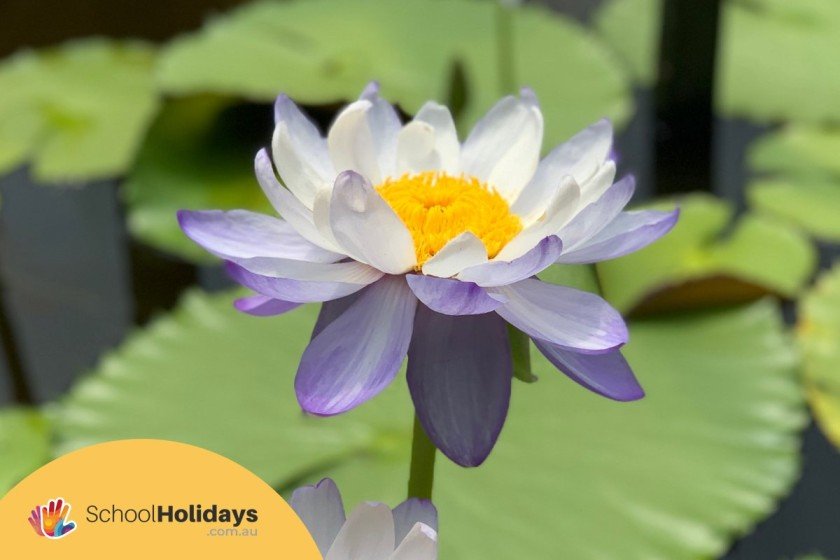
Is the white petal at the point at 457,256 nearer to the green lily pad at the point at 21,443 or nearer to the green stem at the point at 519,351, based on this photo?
the green stem at the point at 519,351

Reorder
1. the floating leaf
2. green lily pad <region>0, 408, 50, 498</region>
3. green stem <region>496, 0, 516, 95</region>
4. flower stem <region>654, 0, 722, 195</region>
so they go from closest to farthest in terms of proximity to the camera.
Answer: green lily pad <region>0, 408, 50, 498</region>, flower stem <region>654, 0, 722, 195</region>, green stem <region>496, 0, 516, 95</region>, the floating leaf

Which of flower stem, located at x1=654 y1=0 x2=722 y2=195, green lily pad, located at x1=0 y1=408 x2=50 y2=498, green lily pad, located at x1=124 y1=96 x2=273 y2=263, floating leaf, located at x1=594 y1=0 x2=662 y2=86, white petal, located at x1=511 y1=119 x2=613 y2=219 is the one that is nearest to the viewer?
white petal, located at x1=511 y1=119 x2=613 y2=219

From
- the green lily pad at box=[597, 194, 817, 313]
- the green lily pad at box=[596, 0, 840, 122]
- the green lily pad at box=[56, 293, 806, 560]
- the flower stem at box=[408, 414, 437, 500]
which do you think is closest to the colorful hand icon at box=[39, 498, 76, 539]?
the flower stem at box=[408, 414, 437, 500]

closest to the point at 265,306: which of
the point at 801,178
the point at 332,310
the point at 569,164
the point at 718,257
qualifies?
the point at 332,310

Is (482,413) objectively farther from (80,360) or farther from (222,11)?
(222,11)

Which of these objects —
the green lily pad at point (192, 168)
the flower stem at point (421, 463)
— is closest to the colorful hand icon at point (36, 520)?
the flower stem at point (421, 463)

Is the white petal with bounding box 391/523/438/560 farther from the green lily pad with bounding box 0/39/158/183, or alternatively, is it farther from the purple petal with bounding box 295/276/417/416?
the green lily pad with bounding box 0/39/158/183

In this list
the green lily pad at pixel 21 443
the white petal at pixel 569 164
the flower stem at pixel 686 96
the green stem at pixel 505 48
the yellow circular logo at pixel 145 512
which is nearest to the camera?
the yellow circular logo at pixel 145 512
